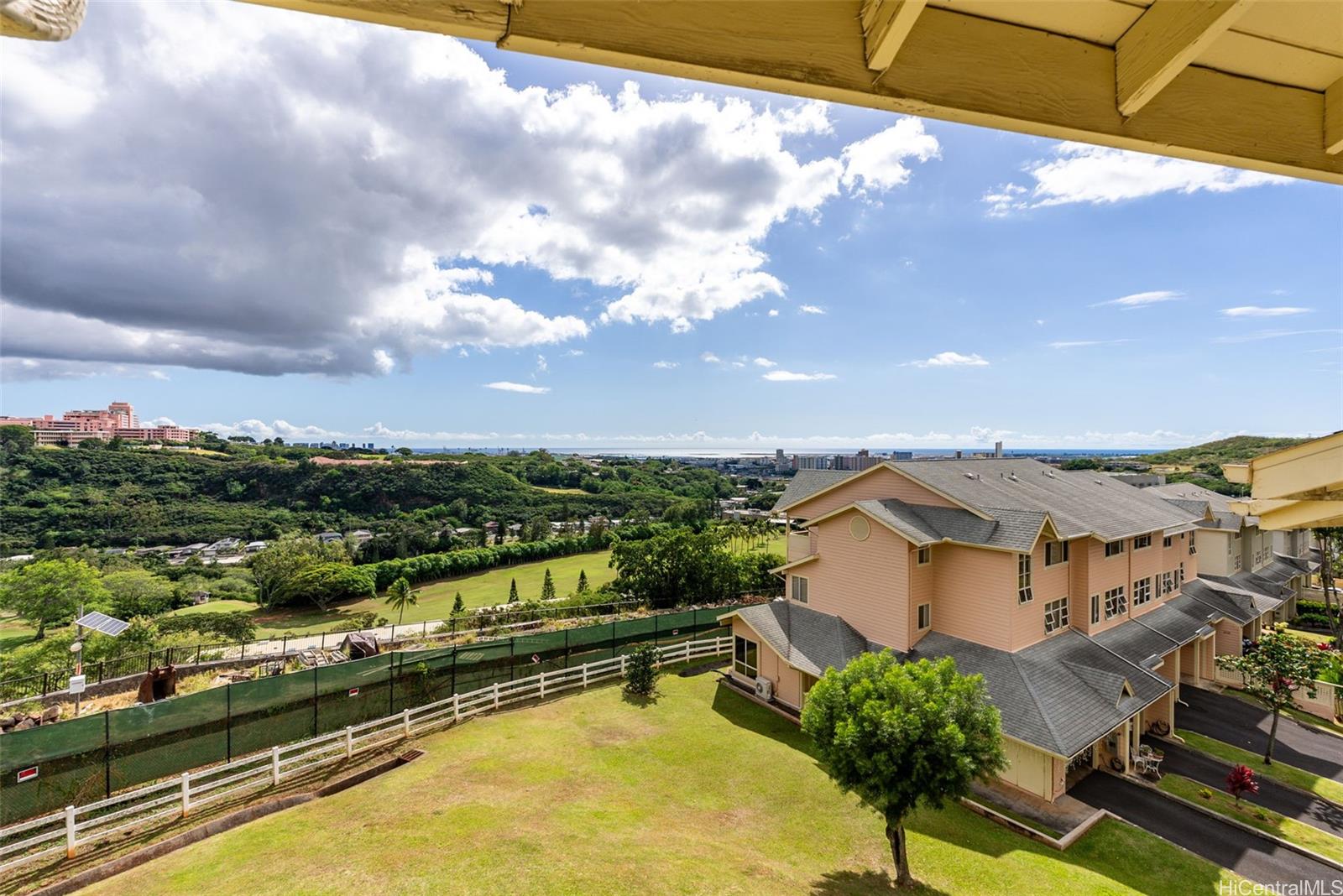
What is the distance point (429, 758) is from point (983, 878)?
10482 millimetres

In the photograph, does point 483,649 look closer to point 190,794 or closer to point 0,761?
point 190,794

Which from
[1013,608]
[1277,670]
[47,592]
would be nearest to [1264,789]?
[1277,670]

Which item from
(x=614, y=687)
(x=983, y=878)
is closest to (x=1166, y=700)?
(x=983, y=878)

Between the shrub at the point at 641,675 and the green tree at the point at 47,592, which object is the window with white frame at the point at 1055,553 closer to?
the shrub at the point at 641,675

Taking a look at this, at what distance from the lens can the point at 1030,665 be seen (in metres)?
12.4

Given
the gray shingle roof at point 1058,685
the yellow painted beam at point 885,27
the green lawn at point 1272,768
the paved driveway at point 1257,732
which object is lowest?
the paved driveway at point 1257,732

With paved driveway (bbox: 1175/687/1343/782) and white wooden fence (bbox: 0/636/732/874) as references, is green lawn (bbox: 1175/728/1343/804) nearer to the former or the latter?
paved driveway (bbox: 1175/687/1343/782)

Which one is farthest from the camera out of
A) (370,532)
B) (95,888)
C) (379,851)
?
(370,532)

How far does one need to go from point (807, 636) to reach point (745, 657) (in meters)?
2.42

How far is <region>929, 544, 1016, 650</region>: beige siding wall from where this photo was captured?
12.6 metres

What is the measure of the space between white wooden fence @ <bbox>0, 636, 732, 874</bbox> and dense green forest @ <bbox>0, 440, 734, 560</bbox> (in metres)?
53.2

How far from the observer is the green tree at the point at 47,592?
25094 millimetres

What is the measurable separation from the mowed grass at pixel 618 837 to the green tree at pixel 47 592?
91.4 feet

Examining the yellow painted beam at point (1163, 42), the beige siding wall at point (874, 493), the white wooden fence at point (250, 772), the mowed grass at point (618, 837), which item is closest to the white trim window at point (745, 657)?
the mowed grass at point (618, 837)
